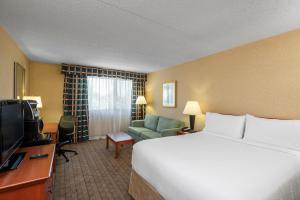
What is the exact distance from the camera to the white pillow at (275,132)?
6.16 feet

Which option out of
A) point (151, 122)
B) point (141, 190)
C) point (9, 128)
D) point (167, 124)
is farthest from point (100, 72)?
point (141, 190)

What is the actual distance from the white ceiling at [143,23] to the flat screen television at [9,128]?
119 centimetres

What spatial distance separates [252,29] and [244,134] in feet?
5.34

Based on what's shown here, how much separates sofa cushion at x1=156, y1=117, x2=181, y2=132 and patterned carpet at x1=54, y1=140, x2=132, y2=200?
Answer: 111 cm

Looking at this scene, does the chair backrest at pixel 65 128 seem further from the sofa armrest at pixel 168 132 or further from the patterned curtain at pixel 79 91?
the sofa armrest at pixel 168 132

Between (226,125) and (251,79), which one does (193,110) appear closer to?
(226,125)

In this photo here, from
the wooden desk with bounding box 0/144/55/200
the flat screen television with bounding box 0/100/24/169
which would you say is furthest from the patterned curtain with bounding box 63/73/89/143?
the wooden desk with bounding box 0/144/55/200

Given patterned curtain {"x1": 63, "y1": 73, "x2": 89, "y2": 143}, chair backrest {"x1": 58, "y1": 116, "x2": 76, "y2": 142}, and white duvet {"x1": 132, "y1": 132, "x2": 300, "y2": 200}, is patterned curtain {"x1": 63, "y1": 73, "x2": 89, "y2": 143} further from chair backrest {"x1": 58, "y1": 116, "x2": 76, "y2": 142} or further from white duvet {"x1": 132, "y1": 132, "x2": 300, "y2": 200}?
white duvet {"x1": 132, "y1": 132, "x2": 300, "y2": 200}

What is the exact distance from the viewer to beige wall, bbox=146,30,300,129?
223 centimetres

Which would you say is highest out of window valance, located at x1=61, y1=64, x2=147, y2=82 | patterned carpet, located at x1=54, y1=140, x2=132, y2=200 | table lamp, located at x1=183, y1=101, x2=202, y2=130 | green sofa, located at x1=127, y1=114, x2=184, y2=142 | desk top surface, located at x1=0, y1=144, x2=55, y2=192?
window valance, located at x1=61, y1=64, x2=147, y2=82

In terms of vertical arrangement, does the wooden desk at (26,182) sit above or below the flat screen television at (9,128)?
below

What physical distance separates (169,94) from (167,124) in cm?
100

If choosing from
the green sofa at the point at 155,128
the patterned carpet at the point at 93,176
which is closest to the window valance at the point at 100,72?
the green sofa at the point at 155,128

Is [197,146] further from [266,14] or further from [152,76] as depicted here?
[152,76]
